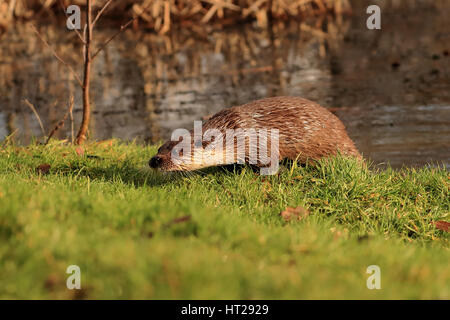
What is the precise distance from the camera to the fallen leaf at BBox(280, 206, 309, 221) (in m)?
5.56

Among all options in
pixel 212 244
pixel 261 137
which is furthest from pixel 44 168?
pixel 212 244

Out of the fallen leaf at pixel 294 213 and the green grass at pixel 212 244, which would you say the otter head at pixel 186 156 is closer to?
the green grass at pixel 212 244

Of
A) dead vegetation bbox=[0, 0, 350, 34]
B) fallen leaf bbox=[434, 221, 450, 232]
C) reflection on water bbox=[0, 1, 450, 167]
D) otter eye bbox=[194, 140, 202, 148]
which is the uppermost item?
dead vegetation bbox=[0, 0, 350, 34]

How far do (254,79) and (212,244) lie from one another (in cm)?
1015

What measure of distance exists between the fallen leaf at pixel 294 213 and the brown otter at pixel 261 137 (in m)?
0.92

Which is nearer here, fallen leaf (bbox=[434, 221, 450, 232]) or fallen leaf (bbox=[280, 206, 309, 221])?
fallen leaf (bbox=[280, 206, 309, 221])

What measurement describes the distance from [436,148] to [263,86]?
17.4 ft

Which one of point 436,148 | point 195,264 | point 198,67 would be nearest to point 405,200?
point 436,148

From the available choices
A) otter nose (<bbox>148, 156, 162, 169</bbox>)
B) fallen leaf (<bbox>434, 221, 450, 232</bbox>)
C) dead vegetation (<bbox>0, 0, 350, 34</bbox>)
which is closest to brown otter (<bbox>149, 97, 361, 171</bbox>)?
otter nose (<bbox>148, 156, 162, 169</bbox>)

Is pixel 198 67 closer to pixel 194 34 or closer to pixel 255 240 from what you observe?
pixel 194 34

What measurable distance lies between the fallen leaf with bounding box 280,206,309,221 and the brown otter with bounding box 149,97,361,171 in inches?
36.1

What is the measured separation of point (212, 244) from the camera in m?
4.01

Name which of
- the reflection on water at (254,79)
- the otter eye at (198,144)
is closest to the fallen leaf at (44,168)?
the otter eye at (198,144)

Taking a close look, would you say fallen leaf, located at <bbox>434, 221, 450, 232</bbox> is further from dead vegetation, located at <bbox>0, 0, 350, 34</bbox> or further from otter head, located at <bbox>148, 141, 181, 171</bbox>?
dead vegetation, located at <bbox>0, 0, 350, 34</bbox>
